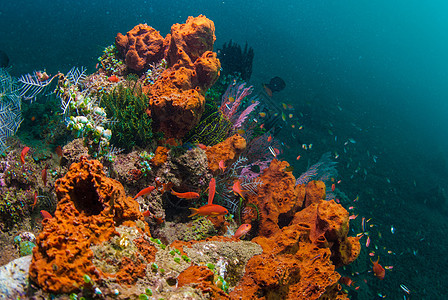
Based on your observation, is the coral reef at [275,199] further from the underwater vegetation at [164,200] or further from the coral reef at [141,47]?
the coral reef at [141,47]

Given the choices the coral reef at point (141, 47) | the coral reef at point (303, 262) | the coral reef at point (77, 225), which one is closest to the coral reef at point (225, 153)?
the coral reef at point (303, 262)

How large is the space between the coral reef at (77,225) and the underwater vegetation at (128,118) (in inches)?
67.6

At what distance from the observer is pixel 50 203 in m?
3.91

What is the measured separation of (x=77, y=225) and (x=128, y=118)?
2.60 m

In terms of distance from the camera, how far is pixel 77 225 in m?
2.16

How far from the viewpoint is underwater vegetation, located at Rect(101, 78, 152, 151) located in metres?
4.23

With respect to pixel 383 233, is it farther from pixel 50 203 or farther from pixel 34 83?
pixel 34 83

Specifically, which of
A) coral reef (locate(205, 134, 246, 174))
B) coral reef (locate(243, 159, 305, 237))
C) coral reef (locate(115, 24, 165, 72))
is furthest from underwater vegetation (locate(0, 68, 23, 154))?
coral reef (locate(243, 159, 305, 237))

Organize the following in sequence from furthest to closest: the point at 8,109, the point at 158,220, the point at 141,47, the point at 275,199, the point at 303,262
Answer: the point at 141,47 → the point at 275,199 → the point at 8,109 → the point at 158,220 → the point at 303,262

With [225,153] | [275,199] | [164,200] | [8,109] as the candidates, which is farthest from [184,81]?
[8,109]

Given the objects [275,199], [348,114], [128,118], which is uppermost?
[128,118]

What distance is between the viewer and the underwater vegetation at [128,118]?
4.23m

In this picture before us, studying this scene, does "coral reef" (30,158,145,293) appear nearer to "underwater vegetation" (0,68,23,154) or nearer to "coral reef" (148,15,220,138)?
"coral reef" (148,15,220,138)

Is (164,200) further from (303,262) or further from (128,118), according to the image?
(303,262)
